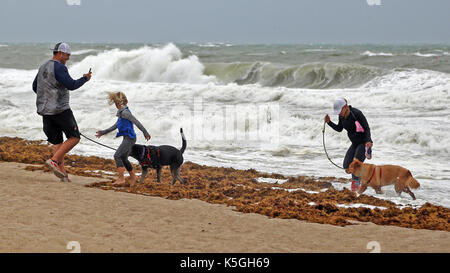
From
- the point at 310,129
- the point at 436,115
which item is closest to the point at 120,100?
the point at 310,129

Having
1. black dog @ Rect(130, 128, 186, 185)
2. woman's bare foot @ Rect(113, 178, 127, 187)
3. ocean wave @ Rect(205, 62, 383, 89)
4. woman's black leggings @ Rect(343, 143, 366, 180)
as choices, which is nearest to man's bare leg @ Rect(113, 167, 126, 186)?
woman's bare foot @ Rect(113, 178, 127, 187)

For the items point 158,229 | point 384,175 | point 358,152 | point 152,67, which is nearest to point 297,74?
point 152,67

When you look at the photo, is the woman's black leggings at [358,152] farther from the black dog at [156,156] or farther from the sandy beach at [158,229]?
the black dog at [156,156]

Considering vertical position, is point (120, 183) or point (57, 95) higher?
point (57, 95)

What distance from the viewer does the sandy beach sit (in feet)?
15.4

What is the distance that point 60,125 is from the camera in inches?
279

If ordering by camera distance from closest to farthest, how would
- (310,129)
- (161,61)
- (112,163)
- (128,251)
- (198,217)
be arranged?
(128,251), (198,217), (112,163), (310,129), (161,61)

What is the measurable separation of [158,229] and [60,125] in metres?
2.60

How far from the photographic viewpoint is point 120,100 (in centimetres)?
720

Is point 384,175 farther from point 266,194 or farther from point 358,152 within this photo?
point 266,194

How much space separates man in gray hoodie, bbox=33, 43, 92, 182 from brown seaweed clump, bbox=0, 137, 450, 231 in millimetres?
771
